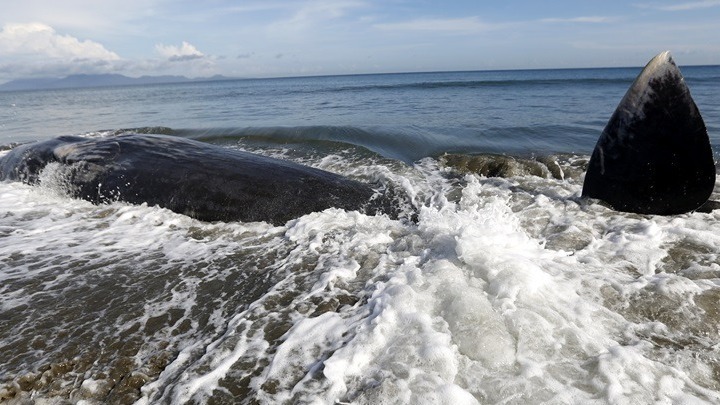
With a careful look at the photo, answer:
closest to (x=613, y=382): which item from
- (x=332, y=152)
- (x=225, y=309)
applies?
(x=225, y=309)

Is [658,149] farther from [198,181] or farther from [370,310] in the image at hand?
[198,181]

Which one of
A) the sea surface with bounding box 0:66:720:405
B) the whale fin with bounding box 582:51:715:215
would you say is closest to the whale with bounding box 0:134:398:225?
the sea surface with bounding box 0:66:720:405

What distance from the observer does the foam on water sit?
2227 mm

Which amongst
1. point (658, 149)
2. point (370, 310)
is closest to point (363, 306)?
point (370, 310)

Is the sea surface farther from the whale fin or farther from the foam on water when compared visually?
the whale fin

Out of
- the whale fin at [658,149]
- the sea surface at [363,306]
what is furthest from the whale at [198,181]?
the whale fin at [658,149]

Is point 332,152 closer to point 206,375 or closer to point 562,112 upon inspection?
point 206,375

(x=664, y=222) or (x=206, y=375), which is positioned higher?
(x=664, y=222)

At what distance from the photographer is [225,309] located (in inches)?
120

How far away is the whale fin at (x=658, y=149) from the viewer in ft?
13.4

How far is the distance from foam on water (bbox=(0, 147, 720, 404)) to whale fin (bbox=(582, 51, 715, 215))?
247 millimetres

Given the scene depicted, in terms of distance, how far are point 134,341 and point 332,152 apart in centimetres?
730

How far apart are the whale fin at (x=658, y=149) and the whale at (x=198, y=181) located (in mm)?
2516

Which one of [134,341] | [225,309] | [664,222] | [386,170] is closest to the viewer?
[134,341]
